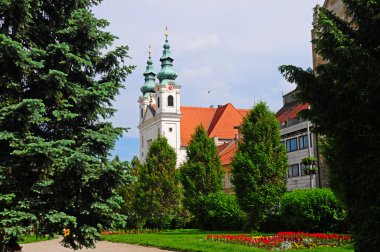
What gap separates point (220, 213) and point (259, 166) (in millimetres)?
7358

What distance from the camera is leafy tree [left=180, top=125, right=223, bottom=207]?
39.3 meters

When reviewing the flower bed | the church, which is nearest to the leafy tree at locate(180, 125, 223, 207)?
the flower bed

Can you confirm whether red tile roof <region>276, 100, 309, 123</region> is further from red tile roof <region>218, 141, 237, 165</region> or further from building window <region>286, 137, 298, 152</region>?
red tile roof <region>218, 141, 237, 165</region>

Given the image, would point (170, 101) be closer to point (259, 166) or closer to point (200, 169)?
point (200, 169)

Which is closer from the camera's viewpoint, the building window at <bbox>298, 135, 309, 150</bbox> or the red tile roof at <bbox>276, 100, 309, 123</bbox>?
the building window at <bbox>298, 135, 309, 150</bbox>

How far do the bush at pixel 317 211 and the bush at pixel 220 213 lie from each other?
322 inches

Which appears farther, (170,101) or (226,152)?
(170,101)

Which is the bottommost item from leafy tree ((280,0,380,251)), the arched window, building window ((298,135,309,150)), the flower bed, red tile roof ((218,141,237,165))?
the flower bed

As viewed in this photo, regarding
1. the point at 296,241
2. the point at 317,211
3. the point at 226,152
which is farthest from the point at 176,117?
the point at 296,241

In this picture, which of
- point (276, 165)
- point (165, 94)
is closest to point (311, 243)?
point (276, 165)

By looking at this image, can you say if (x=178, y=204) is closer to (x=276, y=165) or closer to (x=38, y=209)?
(x=276, y=165)

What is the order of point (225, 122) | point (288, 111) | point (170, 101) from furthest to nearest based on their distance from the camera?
point (225, 122), point (170, 101), point (288, 111)

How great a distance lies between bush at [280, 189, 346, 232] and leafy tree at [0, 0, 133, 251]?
15.8 metres

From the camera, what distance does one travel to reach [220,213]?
35688 mm
